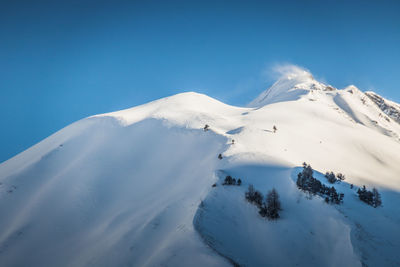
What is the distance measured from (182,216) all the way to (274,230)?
7.09m

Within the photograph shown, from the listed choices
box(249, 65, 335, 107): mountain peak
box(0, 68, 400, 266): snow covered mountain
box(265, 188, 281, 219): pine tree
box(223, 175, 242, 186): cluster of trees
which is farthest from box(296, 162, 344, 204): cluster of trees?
box(249, 65, 335, 107): mountain peak

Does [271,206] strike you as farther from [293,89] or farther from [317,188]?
[293,89]

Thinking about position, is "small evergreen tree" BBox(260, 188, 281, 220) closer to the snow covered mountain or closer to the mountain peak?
the snow covered mountain

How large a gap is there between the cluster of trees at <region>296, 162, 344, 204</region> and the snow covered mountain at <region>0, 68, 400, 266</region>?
0.62 m

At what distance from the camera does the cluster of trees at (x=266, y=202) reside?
14.9 meters

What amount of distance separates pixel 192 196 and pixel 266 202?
6.71 m

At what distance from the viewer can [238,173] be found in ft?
65.3

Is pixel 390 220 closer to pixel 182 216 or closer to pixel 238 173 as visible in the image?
pixel 238 173

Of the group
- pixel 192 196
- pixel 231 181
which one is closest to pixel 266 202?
pixel 231 181

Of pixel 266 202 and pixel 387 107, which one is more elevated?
pixel 266 202

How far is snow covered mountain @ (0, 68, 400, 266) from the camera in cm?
1272

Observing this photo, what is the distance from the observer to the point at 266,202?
1598 centimetres

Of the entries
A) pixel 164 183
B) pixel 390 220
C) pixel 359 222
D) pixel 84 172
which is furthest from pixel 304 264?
pixel 84 172

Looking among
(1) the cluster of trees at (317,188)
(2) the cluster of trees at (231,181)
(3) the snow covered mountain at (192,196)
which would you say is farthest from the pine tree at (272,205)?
(1) the cluster of trees at (317,188)
